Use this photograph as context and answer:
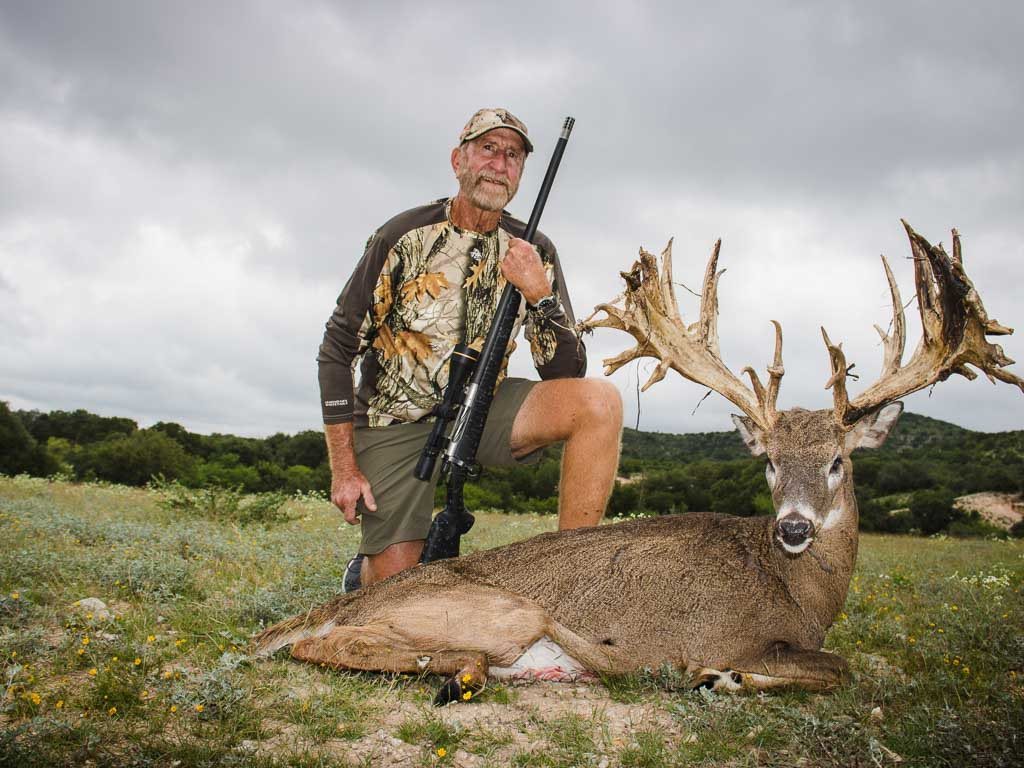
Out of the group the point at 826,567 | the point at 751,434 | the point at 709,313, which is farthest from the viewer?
the point at 709,313

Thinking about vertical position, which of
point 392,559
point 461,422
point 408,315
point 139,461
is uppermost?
point 408,315

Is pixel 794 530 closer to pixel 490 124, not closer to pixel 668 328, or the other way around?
pixel 668 328

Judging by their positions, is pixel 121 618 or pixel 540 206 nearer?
pixel 121 618

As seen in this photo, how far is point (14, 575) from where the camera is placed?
5355 mm

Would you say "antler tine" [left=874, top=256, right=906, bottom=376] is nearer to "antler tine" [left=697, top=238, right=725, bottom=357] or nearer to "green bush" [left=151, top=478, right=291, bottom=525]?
"antler tine" [left=697, top=238, right=725, bottom=357]

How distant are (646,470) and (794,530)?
15825 mm

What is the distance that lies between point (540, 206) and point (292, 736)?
4.08m

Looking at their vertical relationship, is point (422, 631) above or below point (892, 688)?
above

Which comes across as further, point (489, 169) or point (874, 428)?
point (489, 169)

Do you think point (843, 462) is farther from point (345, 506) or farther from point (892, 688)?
point (345, 506)

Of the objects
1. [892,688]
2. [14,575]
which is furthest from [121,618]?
[892,688]

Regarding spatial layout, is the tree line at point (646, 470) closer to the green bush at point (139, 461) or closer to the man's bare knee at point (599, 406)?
the green bush at point (139, 461)

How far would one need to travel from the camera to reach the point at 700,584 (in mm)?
4043

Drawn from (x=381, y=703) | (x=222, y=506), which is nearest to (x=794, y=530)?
(x=381, y=703)
